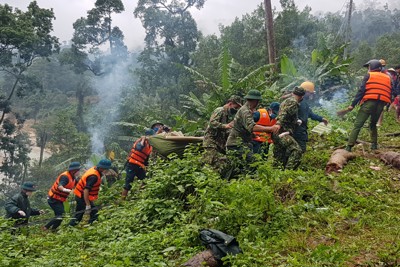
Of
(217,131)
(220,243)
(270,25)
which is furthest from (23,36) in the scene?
(220,243)

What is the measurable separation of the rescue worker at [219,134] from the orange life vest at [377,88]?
239 cm

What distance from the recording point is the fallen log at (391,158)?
22.0 feet

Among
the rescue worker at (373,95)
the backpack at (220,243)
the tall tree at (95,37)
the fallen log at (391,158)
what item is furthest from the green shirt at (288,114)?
the tall tree at (95,37)

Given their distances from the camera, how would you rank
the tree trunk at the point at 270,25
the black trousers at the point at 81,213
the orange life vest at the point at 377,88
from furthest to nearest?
1. the tree trunk at the point at 270,25
2. the black trousers at the point at 81,213
3. the orange life vest at the point at 377,88

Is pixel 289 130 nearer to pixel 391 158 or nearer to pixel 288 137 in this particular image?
pixel 288 137

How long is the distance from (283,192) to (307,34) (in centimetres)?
2452

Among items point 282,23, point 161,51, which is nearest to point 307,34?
point 282,23

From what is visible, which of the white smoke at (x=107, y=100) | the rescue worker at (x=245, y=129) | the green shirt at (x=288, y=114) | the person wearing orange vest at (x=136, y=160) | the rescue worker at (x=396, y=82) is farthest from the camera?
the white smoke at (x=107, y=100)

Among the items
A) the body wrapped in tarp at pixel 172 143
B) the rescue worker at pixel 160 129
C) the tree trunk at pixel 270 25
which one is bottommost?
the body wrapped in tarp at pixel 172 143

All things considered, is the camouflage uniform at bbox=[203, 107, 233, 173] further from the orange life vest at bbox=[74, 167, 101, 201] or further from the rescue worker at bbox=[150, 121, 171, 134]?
the rescue worker at bbox=[150, 121, 171, 134]

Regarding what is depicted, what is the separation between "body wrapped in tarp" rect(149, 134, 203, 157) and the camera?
7.72 meters

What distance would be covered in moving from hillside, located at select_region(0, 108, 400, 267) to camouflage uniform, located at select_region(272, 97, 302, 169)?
646 millimetres

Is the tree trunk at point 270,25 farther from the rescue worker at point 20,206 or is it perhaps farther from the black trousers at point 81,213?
the rescue worker at point 20,206

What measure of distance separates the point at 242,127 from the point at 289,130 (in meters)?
0.78
